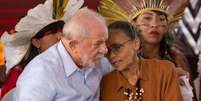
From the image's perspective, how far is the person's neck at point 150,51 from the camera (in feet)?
9.45

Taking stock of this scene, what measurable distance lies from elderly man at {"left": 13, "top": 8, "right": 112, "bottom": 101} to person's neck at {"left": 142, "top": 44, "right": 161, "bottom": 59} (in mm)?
732

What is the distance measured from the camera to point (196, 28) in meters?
4.40

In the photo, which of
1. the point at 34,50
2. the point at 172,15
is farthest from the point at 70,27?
the point at 172,15

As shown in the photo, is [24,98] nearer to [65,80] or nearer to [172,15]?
[65,80]

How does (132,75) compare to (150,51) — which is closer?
(132,75)

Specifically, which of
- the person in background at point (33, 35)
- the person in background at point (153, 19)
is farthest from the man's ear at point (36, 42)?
the person in background at point (153, 19)

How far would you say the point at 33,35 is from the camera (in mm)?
2789

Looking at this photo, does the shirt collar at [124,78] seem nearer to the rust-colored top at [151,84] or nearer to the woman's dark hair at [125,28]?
the rust-colored top at [151,84]

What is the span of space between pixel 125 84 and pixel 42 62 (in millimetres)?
434

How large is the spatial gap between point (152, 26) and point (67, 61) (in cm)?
89

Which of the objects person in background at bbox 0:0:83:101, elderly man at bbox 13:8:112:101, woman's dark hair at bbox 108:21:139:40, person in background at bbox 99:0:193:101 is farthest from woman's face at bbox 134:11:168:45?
elderly man at bbox 13:8:112:101

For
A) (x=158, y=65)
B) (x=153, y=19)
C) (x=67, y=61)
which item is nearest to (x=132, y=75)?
(x=158, y=65)

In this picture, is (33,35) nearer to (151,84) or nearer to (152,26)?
(152,26)

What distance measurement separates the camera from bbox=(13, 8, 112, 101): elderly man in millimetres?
2059
